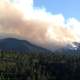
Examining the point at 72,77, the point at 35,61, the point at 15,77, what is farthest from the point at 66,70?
the point at 15,77

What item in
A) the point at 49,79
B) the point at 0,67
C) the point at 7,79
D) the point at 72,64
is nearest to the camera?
the point at 7,79

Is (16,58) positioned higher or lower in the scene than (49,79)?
higher

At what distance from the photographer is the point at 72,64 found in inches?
4161

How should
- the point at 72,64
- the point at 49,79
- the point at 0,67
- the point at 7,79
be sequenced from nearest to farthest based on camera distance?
1. the point at 7,79
2. the point at 49,79
3. the point at 0,67
4. the point at 72,64

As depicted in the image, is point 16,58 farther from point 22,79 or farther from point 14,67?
point 22,79

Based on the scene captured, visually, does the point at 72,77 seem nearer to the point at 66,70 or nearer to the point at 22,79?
the point at 66,70

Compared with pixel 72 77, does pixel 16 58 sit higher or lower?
higher

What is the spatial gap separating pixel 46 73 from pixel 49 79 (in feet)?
10.5

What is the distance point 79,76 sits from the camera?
9525 centimetres

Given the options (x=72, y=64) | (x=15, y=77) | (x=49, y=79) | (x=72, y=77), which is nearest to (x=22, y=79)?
(x=15, y=77)

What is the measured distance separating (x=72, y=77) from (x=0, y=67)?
21038 mm

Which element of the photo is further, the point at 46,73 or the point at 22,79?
the point at 46,73

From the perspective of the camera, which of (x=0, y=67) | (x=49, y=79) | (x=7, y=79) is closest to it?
(x=7, y=79)

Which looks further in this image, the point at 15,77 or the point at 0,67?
the point at 0,67
